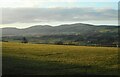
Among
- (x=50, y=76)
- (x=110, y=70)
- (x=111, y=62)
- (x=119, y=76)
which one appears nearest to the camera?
(x=50, y=76)

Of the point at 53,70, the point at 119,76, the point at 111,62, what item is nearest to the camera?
the point at 119,76

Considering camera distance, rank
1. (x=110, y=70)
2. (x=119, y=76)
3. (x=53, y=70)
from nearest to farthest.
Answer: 1. (x=119, y=76)
2. (x=53, y=70)
3. (x=110, y=70)

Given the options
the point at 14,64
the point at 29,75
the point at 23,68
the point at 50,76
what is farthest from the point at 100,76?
the point at 14,64

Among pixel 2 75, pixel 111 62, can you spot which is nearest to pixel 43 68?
pixel 2 75

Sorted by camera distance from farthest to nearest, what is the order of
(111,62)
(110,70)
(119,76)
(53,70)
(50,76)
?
1. (111,62)
2. (110,70)
3. (53,70)
4. (119,76)
5. (50,76)

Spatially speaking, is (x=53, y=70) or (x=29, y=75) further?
(x=53, y=70)

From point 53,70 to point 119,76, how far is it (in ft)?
29.8

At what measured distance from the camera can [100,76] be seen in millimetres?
35969

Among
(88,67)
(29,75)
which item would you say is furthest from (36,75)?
(88,67)

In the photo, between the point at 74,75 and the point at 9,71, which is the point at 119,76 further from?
the point at 9,71

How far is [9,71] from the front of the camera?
38.2m

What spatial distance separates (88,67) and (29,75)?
14.0 metres

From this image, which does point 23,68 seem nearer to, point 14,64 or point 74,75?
point 14,64

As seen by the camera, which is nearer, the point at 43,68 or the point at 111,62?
the point at 43,68
